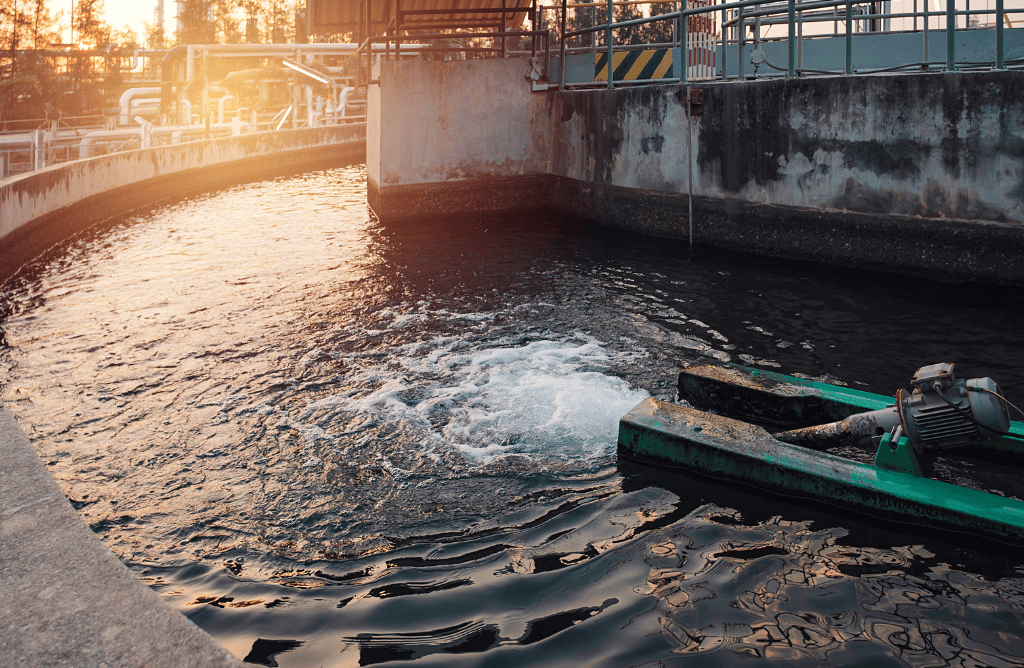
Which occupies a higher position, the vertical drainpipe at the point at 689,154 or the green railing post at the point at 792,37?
the green railing post at the point at 792,37

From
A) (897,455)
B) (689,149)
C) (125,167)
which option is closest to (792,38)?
(689,149)

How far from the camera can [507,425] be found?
5402mm

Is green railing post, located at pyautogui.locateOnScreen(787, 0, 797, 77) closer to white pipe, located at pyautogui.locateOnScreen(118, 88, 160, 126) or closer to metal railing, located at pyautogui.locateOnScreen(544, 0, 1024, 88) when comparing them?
metal railing, located at pyautogui.locateOnScreen(544, 0, 1024, 88)

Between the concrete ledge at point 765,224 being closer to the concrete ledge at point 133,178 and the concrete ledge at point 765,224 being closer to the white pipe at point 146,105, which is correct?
the concrete ledge at point 133,178

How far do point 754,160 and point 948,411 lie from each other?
7.05 m

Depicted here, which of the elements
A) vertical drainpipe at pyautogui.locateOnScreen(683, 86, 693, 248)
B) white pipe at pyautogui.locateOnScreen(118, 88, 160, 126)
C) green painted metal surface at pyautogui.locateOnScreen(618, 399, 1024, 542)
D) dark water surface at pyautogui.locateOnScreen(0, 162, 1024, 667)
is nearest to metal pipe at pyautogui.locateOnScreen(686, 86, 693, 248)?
vertical drainpipe at pyautogui.locateOnScreen(683, 86, 693, 248)

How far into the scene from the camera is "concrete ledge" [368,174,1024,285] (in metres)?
8.47

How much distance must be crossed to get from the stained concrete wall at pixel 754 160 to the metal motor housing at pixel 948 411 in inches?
204

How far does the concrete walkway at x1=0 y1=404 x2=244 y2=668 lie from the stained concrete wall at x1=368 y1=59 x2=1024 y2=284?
8243 millimetres

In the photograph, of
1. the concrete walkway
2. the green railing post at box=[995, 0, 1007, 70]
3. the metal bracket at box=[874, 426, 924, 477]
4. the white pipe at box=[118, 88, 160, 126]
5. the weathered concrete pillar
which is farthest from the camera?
the white pipe at box=[118, 88, 160, 126]

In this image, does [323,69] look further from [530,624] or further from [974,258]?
[530,624]

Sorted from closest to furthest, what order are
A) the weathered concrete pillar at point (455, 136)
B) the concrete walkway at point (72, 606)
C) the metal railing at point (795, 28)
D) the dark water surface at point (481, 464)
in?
the concrete walkway at point (72, 606), the dark water surface at point (481, 464), the metal railing at point (795, 28), the weathered concrete pillar at point (455, 136)

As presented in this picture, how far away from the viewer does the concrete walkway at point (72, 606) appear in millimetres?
2498

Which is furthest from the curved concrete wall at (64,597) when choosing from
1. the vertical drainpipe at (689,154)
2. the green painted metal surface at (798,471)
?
the vertical drainpipe at (689,154)
